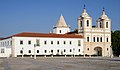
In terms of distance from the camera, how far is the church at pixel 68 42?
2793 inches

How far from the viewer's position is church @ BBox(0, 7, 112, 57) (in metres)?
70.9

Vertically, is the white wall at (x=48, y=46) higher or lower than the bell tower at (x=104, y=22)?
lower

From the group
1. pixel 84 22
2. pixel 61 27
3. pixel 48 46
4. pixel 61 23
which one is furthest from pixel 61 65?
pixel 61 23

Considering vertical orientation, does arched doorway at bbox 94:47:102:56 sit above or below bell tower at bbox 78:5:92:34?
below

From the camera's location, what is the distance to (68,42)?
248 feet

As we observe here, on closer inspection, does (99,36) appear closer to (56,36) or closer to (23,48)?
(56,36)

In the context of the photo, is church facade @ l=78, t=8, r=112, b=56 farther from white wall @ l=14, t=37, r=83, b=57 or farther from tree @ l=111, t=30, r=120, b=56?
tree @ l=111, t=30, r=120, b=56

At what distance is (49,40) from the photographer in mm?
73438

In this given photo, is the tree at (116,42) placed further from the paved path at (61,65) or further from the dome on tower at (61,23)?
the paved path at (61,65)

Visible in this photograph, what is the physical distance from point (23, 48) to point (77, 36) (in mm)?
15137

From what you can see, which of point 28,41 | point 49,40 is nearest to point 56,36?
point 49,40

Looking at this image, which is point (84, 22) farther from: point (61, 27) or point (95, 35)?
point (61, 27)

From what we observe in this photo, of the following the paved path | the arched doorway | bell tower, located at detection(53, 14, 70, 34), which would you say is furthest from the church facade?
the paved path

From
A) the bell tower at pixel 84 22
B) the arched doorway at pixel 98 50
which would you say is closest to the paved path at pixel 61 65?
the bell tower at pixel 84 22
